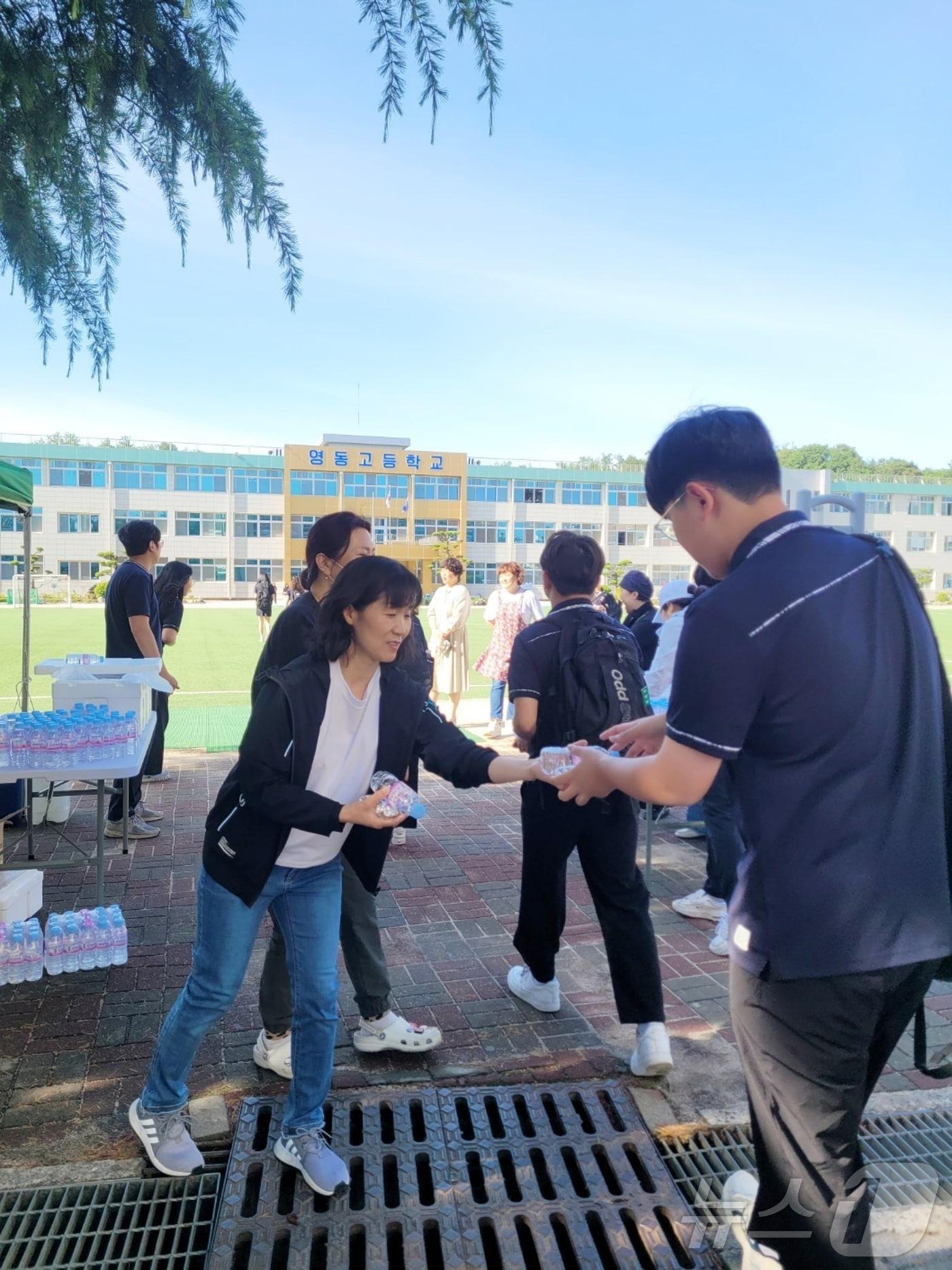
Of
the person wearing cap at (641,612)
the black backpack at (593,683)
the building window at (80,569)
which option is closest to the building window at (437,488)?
the building window at (80,569)

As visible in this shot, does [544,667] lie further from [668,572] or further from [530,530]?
[668,572]

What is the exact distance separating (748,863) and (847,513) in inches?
215

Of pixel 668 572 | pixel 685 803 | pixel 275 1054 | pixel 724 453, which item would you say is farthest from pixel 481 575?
pixel 685 803

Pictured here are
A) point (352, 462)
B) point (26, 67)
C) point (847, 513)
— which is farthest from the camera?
point (352, 462)

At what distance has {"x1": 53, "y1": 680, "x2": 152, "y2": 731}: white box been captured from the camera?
5.09 metres

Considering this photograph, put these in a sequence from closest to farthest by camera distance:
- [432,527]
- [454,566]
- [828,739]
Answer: [828,739]
[454,566]
[432,527]

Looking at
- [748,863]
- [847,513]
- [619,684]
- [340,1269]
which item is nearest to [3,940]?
[340,1269]

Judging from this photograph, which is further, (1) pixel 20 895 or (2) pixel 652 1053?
(1) pixel 20 895

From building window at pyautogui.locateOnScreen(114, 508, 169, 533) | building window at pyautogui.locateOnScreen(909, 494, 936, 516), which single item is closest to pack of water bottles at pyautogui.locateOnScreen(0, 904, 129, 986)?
building window at pyautogui.locateOnScreen(114, 508, 169, 533)

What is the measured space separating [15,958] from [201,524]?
6450 cm

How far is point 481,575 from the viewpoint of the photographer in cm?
6988

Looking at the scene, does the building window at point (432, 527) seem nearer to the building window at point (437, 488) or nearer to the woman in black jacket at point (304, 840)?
the building window at point (437, 488)

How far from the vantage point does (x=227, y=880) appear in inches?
101

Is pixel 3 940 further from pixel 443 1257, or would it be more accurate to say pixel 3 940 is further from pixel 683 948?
pixel 683 948
